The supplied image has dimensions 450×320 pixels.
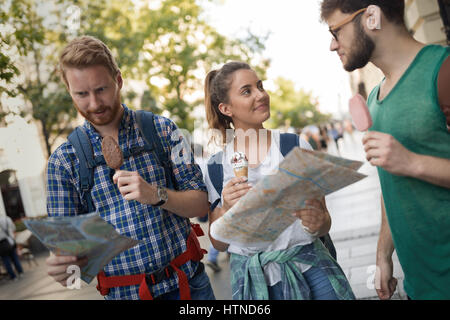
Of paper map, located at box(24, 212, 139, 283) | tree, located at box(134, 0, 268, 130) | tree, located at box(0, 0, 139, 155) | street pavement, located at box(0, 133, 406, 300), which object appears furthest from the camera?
tree, located at box(134, 0, 268, 130)

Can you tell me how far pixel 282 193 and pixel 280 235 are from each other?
49 centimetres

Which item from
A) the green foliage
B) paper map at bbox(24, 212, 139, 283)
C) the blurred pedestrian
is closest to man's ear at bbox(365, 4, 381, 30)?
paper map at bbox(24, 212, 139, 283)

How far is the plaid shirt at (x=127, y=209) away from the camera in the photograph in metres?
1.97

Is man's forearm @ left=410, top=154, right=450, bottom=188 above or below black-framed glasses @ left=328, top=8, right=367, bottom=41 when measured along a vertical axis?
below

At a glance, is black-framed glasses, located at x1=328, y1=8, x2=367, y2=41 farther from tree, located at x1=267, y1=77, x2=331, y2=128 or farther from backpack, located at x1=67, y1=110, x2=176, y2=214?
tree, located at x1=267, y1=77, x2=331, y2=128

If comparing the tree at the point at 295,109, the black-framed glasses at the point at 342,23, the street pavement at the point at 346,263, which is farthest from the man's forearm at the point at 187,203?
the tree at the point at 295,109

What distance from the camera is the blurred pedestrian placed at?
9346 mm

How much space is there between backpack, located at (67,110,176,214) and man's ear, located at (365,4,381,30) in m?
1.07

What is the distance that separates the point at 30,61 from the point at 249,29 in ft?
29.9

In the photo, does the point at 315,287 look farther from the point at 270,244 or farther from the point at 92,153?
the point at 92,153

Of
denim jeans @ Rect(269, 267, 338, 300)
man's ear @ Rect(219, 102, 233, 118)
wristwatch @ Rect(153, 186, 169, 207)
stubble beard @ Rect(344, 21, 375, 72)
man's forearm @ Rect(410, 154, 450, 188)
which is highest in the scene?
stubble beard @ Rect(344, 21, 375, 72)

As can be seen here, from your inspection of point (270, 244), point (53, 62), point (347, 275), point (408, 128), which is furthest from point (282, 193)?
point (53, 62)

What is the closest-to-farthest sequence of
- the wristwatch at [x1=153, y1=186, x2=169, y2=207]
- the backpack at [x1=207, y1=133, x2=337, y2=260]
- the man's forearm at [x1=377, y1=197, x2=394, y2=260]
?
1. the wristwatch at [x1=153, y1=186, x2=169, y2=207]
2. the man's forearm at [x1=377, y1=197, x2=394, y2=260]
3. the backpack at [x1=207, y1=133, x2=337, y2=260]

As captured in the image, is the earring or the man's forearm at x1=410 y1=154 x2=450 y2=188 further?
the earring
